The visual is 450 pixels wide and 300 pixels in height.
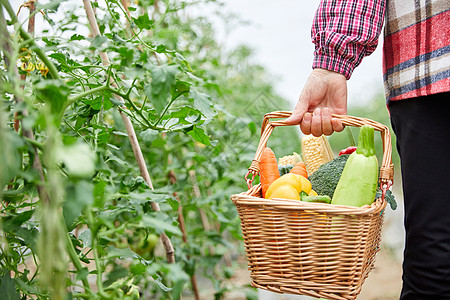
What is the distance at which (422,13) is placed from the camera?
101 cm

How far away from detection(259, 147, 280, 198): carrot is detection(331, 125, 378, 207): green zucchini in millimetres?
204

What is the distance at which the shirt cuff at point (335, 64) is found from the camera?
1.15 metres

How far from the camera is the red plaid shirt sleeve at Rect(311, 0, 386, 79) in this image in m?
1.11

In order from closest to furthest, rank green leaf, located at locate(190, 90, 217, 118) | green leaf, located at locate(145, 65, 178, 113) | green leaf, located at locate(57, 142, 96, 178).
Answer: green leaf, located at locate(57, 142, 96, 178) → green leaf, located at locate(145, 65, 178, 113) → green leaf, located at locate(190, 90, 217, 118)

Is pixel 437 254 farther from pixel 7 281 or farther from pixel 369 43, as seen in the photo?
pixel 7 281

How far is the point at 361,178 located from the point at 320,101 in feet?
0.92

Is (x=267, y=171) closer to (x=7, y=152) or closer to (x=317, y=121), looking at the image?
(x=317, y=121)

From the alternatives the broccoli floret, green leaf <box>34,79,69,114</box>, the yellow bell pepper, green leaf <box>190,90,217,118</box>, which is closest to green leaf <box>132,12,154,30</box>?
green leaf <box>190,90,217,118</box>

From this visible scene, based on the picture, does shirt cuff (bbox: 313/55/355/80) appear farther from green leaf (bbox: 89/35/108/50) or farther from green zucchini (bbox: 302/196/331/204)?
green leaf (bbox: 89/35/108/50)

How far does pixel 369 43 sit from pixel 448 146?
0.34m

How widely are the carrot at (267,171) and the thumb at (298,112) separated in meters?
0.14

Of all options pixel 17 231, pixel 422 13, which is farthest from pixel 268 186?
pixel 17 231

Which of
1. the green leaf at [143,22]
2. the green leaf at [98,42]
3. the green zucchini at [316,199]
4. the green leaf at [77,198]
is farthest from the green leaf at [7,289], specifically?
the green zucchini at [316,199]

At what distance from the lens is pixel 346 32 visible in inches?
44.9
